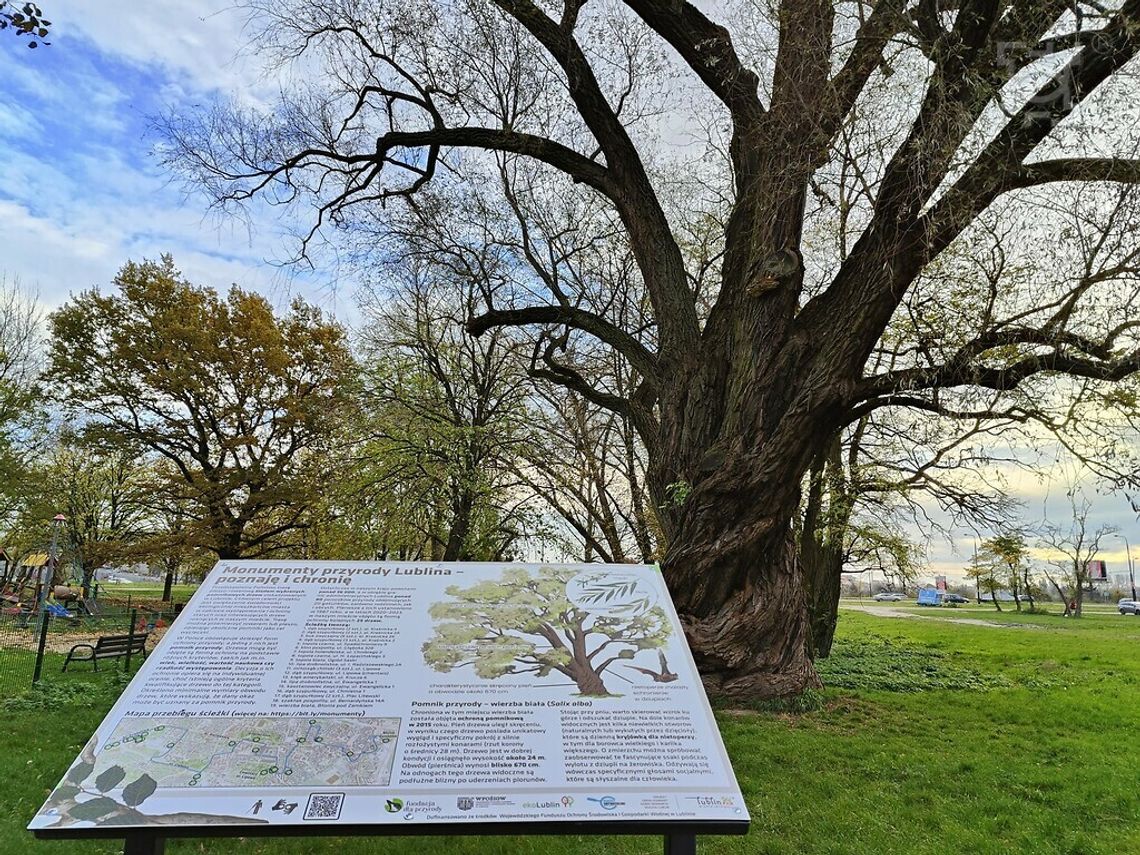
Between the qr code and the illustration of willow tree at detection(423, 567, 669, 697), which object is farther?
the illustration of willow tree at detection(423, 567, 669, 697)

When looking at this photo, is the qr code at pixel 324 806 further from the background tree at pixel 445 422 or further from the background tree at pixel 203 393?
the background tree at pixel 203 393

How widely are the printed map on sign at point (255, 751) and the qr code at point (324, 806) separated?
0.05m

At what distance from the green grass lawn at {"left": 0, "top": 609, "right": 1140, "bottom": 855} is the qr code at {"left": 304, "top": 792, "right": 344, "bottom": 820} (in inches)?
83.8

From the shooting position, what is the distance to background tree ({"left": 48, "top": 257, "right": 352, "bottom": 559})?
2470 cm

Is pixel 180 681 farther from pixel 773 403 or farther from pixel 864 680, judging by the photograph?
pixel 864 680

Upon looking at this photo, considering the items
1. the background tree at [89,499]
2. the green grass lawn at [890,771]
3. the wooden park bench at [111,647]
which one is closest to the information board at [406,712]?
the green grass lawn at [890,771]

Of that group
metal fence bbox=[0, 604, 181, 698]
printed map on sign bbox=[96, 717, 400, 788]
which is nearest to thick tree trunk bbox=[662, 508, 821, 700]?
printed map on sign bbox=[96, 717, 400, 788]

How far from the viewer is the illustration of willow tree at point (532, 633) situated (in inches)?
135

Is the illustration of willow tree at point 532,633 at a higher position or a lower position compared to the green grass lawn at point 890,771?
higher

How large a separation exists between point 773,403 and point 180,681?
642 cm

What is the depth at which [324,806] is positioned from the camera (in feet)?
9.02

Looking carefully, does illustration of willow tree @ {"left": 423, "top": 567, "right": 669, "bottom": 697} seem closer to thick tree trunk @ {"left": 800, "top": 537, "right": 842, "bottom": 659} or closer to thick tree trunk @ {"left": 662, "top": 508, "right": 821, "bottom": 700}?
thick tree trunk @ {"left": 662, "top": 508, "right": 821, "bottom": 700}

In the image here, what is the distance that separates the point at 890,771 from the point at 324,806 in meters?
5.54

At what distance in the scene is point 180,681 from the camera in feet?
10.9
